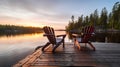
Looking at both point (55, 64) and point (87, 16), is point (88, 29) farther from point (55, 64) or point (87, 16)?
point (87, 16)

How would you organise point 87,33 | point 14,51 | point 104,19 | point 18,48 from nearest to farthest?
point 87,33
point 14,51
point 18,48
point 104,19

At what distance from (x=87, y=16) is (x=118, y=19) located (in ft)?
68.9

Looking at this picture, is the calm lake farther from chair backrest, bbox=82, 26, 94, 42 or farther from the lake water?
chair backrest, bbox=82, 26, 94, 42

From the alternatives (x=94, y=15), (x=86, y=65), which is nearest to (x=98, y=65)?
(x=86, y=65)

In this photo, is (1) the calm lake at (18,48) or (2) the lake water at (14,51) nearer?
(2) the lake water at (14,51)

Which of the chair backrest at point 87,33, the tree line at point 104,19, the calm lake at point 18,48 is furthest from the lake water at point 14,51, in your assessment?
the tree line at point 104,19

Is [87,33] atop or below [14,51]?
atop

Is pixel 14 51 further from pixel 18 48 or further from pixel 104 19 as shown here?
pixel 104 19

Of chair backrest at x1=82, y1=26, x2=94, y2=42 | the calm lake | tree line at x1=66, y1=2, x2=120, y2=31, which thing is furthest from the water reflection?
tree line at x1=66, y1=2, x2=120, y2=31

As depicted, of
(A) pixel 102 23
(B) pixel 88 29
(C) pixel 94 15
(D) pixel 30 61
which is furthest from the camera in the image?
(C) pixel 94 15

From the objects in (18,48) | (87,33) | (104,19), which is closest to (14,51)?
(18,48)

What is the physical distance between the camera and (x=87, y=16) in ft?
283

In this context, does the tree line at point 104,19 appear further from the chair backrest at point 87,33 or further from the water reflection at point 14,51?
the chair backrest at point 87,33


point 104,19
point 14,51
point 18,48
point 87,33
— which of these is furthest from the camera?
point 104,19
